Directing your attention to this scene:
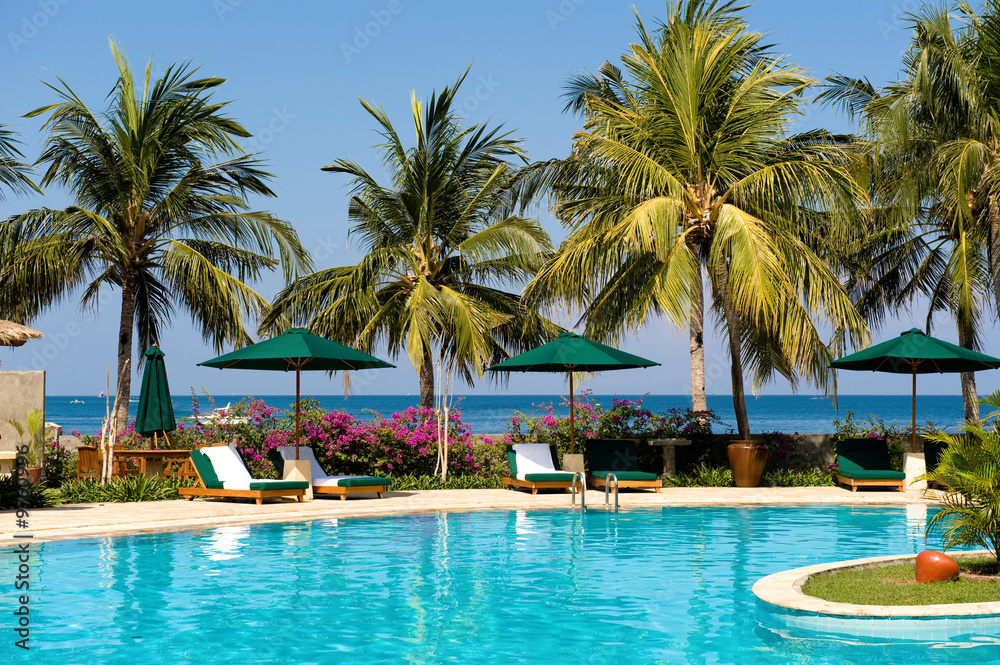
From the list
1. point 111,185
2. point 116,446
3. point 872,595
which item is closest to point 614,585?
point 872,595

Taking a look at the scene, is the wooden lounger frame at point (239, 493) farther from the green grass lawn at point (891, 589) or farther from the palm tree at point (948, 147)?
the palm tree at point (948, 147)

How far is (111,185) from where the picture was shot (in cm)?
1833

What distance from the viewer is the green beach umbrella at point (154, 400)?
49.4 ft

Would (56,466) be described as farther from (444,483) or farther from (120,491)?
(444,483)

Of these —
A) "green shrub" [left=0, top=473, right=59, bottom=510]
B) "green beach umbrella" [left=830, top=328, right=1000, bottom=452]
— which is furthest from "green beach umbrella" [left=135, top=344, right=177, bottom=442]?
"green beach umbrella" [left=830, top=328, right=1000, bottom=452]

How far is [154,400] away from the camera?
15.2 m

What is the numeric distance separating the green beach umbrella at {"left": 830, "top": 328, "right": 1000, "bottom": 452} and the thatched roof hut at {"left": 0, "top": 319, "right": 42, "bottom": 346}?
41.5ft

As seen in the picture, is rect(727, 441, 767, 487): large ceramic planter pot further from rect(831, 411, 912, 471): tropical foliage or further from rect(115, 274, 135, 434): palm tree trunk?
rect(115, 274, 135, 434): palm tree trunk

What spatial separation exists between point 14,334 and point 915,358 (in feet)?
44.5

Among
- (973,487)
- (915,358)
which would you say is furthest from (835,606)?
(915,358)

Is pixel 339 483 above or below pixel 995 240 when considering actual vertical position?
below

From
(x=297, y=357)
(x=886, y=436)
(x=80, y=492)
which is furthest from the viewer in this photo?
(x=886, y=436)

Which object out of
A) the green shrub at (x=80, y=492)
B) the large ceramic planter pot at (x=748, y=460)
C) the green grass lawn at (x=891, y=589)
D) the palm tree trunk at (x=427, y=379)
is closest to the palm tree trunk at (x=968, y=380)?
the large ceramic planter pot at (x=748, y=460)

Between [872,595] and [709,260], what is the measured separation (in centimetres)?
1033
